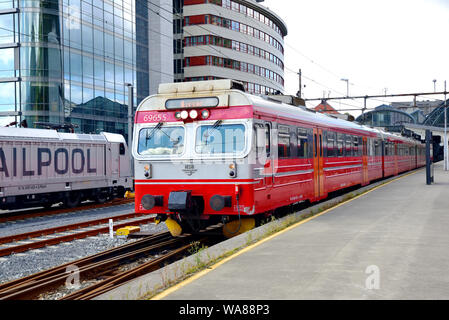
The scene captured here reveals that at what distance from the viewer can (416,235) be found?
29.3ft

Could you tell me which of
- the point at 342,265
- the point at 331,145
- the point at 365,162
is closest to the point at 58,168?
the point at 331,145

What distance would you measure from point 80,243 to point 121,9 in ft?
124

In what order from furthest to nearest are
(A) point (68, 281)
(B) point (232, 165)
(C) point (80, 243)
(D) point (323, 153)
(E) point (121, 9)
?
(E) point (121, 9) → (D) point (323, 153) → (C) point (80, 243) → (B) point (232, 165) → (A) point (68, 281)

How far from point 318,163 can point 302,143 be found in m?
1.83

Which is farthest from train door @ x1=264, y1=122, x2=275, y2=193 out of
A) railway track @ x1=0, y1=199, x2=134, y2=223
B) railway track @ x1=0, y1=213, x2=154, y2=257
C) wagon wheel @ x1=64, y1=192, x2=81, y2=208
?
wagon wheel @ x1=64, y1=192, x2=81, y2=208

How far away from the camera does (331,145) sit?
16031 millimetres

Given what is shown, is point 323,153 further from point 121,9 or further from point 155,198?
point 121,9

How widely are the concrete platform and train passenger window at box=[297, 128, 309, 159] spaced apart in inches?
96.0

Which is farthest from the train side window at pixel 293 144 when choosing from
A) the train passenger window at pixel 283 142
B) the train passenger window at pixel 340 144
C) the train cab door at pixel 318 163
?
the train passenger window at pixel 340 144

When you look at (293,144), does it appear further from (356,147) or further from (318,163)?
(356,147)

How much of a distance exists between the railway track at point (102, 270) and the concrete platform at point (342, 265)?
6.56 feet

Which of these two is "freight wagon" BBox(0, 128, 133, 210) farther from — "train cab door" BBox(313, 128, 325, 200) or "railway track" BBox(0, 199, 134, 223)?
"train cab door" BBox(313, 128, 325, 200)

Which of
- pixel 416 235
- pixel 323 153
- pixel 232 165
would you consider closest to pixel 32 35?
pixel 323 153

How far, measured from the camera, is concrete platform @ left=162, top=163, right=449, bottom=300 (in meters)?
5.36
